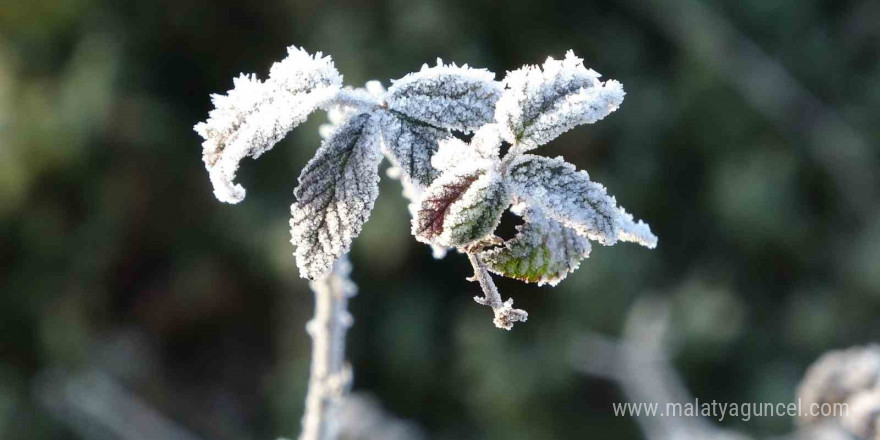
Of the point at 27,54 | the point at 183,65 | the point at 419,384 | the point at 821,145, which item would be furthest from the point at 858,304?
the point at 27,54

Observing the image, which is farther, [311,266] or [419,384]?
[419,384]

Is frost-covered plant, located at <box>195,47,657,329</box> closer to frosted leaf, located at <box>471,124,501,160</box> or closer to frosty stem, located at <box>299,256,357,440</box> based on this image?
frosted leaf, located at <box>471,124,501,160</box>

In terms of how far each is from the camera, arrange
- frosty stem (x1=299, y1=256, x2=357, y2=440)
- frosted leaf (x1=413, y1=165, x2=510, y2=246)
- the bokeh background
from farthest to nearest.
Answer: the bokeh background → frosty stem (x1=299, y1=256, x2=357, y2=440) → frosted leaf (x1=413, y1=165, x2=510, y2=246)

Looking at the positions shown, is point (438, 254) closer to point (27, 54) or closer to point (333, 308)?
point (333, 308)

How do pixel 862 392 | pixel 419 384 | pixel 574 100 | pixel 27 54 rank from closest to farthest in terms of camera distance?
pixel 574 100 → pixel 862 392 → pixel 27 54 → pixel 419 384

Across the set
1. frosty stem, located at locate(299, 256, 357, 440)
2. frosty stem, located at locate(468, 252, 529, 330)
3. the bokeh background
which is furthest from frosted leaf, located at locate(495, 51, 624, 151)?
the bokeh background

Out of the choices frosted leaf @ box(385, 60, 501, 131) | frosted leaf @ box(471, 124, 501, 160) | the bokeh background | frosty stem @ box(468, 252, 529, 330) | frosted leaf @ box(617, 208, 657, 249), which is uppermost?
the bokeh background

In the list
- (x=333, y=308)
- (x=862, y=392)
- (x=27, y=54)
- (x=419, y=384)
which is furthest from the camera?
(x=419, y=384)
